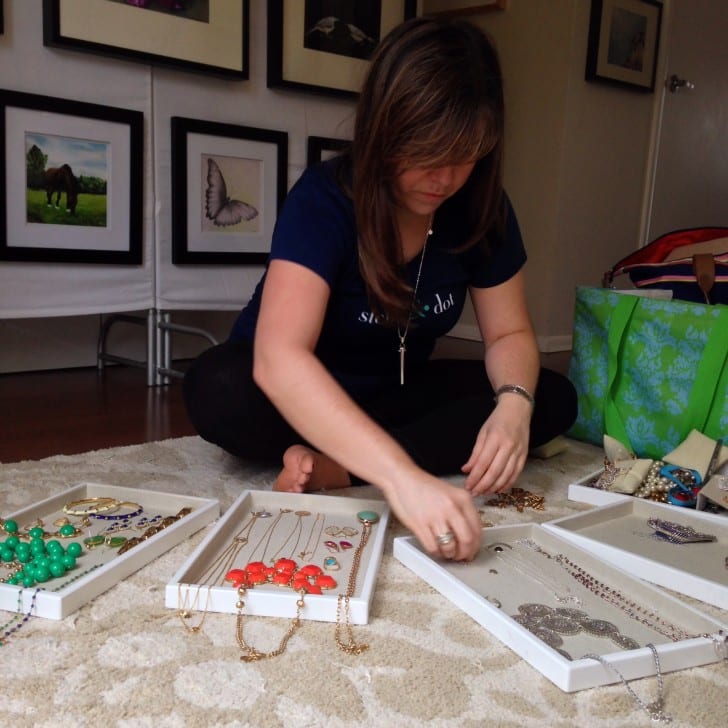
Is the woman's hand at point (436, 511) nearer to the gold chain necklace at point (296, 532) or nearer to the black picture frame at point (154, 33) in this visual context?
the gold chain necklace at point (296, 532)

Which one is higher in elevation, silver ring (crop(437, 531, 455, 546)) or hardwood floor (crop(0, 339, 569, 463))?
silver ring (crop(437, 531, 455, 546))

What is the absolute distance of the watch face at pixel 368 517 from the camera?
1.03m

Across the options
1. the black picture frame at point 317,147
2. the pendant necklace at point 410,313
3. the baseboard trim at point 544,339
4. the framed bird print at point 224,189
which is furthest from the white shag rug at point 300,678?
the baseboard trim at point 544,339

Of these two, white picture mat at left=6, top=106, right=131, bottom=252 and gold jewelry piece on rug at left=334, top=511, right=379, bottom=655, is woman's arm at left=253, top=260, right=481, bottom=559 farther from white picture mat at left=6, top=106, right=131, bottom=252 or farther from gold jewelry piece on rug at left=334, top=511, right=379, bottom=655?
white picture mat at left=6, top=106, right=131, bottom=252

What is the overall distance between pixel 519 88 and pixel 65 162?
167 centimetres

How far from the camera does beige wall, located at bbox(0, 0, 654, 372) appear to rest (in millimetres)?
2166

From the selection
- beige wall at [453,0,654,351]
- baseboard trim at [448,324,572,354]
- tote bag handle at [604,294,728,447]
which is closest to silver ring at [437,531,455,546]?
tote bag handle at [604,294,728,447]

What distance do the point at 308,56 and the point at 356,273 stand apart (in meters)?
1.27

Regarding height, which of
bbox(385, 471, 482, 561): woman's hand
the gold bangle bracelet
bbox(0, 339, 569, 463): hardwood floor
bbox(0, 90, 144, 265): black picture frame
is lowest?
bbox(0, 339, 569, 463): hardwood floor

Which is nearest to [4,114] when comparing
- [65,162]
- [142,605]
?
[65,162]

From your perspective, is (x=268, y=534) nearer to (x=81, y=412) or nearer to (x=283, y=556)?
(x=283, y=556)

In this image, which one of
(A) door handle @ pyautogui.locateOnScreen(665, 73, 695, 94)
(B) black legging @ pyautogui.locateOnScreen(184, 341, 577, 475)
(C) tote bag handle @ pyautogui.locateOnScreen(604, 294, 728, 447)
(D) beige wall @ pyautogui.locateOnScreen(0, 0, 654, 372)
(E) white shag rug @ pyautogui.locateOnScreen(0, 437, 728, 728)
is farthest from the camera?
(A) door handle @ pyautogui.locateOnScreen(665, 73, 695, 94)

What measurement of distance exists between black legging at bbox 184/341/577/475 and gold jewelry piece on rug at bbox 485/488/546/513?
9 centimetres

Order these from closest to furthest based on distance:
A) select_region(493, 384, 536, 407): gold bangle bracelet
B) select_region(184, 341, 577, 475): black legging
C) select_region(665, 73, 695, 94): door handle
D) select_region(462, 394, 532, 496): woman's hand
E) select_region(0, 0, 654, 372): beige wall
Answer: select_region(462, 394, 532, 496): woman's hand < select_region(493, 384, 536, 407): gold bangle bracelet < select_region(184, 341, 577, 475): black legging < select_region(0, 0, 654, 372): beige wall < select_region(665, 73, 695, 94): door handle
